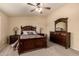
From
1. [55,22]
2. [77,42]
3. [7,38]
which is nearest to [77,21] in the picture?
[77,42]

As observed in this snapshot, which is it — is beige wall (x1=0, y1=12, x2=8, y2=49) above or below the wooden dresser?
above

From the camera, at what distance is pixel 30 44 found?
11.0 feet

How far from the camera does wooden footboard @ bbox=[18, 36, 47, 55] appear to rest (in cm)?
308

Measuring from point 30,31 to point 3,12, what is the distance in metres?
1.02

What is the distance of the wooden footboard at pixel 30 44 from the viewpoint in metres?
3.08

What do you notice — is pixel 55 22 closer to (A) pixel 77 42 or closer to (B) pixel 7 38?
(A) pixel 77 42

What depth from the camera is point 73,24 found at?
10.1ft

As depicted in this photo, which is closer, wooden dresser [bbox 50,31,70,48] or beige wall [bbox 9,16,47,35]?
beige wall [bbox 9,16,47,35]

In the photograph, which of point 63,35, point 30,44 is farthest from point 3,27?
point 63,35

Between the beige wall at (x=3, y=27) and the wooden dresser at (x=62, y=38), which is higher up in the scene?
the beige wall at (x=3, y=27)

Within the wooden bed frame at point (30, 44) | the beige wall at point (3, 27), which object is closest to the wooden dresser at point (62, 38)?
the wooden bed frame at point (30, 44)

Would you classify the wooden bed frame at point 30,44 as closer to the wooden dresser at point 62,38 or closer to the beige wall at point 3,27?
the wooden dresser at point 62,38

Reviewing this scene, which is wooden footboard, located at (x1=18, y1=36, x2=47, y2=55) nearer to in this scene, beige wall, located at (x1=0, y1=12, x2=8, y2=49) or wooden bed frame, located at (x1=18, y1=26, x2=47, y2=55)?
wooden bed frame, located at (x1=18, y1=26, x2=47, y2=55)

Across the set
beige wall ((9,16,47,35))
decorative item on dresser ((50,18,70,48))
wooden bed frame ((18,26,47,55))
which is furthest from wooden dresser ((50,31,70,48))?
beige wall ((9,16,47,35))
